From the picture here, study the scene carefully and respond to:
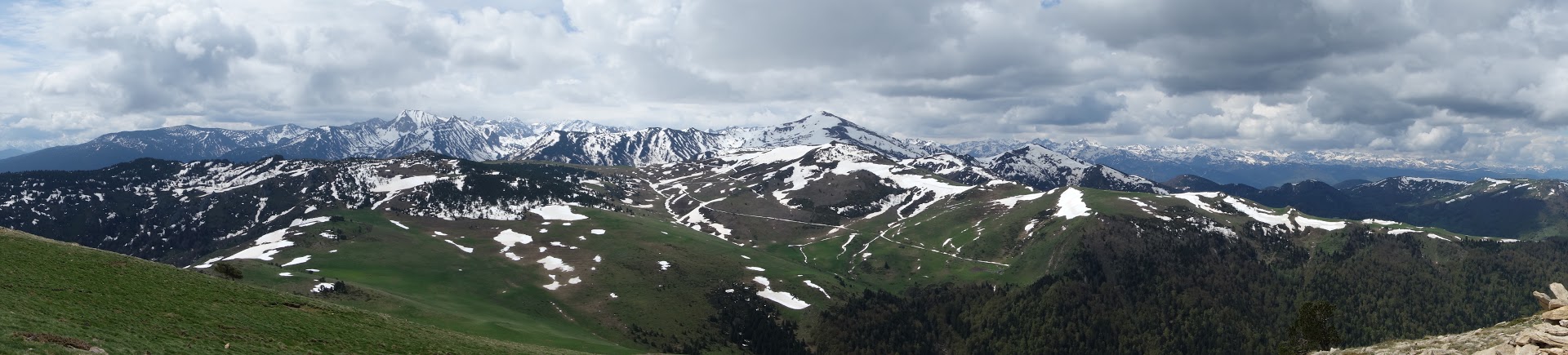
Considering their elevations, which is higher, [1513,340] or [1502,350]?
[1502,350]

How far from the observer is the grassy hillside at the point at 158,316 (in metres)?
38.1

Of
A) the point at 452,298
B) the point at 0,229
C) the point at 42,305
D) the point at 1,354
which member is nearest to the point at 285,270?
the point at 452,298

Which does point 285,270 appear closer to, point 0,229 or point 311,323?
point 0,229

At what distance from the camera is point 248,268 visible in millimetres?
180125

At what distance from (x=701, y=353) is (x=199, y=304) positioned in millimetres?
144253

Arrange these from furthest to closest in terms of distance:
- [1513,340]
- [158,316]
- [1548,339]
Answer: [158,316] < [1513,340] < [1548,339]

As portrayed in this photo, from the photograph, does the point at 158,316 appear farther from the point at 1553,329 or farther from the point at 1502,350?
the point at 1553,329

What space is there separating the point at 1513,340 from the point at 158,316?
259 ft

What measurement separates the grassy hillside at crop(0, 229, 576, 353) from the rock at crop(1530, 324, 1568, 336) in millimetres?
67214

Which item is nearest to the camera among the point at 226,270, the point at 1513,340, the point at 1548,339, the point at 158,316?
the point at 1548,339

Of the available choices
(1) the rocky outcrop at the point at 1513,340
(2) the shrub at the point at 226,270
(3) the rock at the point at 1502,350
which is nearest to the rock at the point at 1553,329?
(1) the rocky outcrop at the point at 1513,340

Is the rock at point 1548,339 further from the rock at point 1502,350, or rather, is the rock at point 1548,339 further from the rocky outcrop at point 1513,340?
the rock at point 1502,350

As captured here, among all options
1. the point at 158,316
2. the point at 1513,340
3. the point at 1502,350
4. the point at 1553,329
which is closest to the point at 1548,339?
the point at 1502,350

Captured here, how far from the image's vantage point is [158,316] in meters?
46.9
